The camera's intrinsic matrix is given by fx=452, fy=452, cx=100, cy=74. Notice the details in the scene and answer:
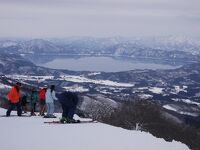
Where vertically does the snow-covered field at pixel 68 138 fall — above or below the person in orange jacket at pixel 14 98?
below

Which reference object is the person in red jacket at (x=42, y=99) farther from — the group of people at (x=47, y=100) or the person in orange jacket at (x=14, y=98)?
the person in orange jacket at (x=14, y=98)

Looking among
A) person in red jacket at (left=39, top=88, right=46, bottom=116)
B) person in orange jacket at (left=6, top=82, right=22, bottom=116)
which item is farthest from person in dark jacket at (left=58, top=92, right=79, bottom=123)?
person in red jacket at (left=39, top=88, right=46, bottom=116)

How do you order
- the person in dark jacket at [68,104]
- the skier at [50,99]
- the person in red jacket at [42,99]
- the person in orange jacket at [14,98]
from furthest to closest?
1. the person in red jacket at [42,99]
2. the skier at [50,99]
3. the person in orange jacket at [14,98]
4. the person in dark jacket at [68,104]

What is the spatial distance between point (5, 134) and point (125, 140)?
476 cm

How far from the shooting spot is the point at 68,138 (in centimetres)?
1725

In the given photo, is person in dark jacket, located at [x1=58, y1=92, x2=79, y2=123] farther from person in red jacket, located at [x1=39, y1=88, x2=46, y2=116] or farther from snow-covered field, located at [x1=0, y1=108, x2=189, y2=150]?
person in red jacket, located at [x1=39, y1=88, x2=46, y2=116]

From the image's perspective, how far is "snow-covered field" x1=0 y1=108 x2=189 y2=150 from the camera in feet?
51.5

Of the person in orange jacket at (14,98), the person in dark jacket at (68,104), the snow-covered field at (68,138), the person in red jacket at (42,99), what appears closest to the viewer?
the snow-covered field at (68,138)

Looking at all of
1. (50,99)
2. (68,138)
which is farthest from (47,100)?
(68,138)

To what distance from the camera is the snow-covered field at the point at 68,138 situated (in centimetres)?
1569

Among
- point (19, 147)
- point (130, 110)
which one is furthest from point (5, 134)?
point (130, 110)

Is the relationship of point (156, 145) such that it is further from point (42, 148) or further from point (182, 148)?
point (42, 148)

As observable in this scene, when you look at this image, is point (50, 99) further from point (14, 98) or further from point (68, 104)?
point (68, 104)

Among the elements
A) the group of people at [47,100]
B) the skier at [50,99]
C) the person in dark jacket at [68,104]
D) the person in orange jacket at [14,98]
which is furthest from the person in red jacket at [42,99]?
the person in dark jacket at [68,104]
